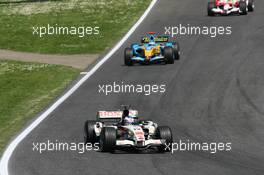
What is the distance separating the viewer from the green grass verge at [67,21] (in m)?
41.7

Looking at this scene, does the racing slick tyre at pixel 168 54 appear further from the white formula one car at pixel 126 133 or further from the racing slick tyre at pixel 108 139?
the racing slick tyre at pixel 108 139

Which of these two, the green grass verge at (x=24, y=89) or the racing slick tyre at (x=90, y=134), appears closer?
the racing slick tyre at (x=90, y=134)

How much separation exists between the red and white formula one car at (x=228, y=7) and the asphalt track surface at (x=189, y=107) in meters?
0.55

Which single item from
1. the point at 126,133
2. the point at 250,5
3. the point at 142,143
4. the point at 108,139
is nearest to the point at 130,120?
the point at 126,133

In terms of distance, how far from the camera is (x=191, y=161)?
64.8 ft

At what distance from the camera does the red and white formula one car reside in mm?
45500

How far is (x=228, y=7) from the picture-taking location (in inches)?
1810

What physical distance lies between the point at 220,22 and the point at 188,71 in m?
11.3

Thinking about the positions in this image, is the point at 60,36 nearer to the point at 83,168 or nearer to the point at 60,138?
the point at 60,138

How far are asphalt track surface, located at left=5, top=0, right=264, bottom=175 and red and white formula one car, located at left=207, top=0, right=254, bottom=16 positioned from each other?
55 cm

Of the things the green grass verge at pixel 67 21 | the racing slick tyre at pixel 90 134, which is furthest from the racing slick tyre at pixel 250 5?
the racing slick tyre at pixel 90 134

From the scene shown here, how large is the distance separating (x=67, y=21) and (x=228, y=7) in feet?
29.4

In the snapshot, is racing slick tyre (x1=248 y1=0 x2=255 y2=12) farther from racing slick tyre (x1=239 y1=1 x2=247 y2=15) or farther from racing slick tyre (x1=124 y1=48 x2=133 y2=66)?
racing slick tyre (x1=124 y1=48 x2=133 y2=66)

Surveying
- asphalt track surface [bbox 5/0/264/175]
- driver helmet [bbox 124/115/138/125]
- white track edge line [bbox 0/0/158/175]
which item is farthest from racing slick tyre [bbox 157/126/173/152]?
white track edge line [bbox 0/0/158/175]
